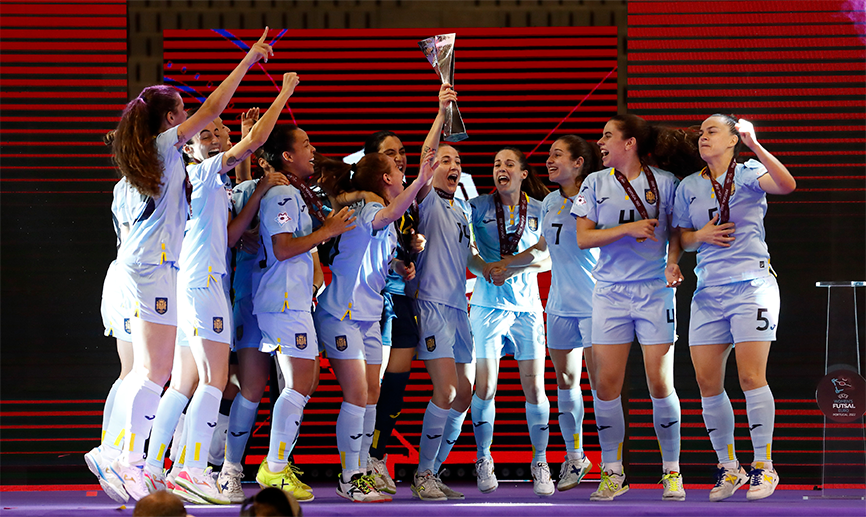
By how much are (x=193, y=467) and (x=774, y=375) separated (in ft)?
13.3

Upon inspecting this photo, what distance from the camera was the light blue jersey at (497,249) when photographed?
4.91 metres

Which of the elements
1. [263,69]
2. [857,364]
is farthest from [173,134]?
[857,364]

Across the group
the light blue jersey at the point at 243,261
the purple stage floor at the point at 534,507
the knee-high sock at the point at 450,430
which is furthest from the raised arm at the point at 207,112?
the knee-high sock at the point at 450,430

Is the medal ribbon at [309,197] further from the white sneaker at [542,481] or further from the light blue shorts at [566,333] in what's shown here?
the white sneaker at [542,481]

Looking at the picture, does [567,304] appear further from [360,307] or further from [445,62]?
[445,62]

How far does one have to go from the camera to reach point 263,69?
5840 mm

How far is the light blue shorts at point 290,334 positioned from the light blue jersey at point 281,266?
1.6 inches

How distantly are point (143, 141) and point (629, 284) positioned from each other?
258 cm

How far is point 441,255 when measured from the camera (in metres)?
4.67

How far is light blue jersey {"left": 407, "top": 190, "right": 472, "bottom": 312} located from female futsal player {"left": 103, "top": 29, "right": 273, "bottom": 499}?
1.44m

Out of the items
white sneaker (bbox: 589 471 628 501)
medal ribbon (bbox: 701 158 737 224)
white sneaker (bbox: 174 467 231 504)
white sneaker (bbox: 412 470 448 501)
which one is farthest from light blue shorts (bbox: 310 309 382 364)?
medal ribbon (bbox: 701 158 737 224)

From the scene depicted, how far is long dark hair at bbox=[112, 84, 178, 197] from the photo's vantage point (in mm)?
3625

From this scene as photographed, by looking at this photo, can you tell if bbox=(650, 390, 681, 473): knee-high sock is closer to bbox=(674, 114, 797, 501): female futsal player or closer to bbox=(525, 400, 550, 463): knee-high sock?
bbox=(674, 114, 797, 501): female futsal player

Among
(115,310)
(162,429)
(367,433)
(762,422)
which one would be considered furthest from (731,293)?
(115,310)
